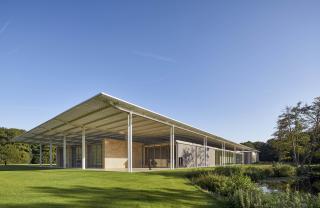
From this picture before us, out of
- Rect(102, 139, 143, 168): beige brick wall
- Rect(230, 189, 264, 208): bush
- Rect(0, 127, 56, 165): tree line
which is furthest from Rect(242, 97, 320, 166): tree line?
Rect(0, 127, 56, 165): tree line

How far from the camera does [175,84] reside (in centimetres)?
2542

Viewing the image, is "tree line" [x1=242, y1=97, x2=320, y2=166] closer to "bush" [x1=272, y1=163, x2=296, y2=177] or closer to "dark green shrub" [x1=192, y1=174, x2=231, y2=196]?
"bush" [x1=272, y1=163, x2=296, y2=177]

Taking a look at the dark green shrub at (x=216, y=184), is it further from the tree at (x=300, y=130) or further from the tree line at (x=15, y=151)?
the tree line at (x=15, y=151)

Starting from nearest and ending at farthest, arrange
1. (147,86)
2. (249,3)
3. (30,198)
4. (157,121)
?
(30,198)
(249,3)
(147,86)
(157,121)

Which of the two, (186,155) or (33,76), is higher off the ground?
(33,76)

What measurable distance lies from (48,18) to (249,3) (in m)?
10.3

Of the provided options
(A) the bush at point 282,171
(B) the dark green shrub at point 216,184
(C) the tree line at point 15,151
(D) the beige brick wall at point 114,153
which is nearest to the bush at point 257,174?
(A) the bush at point 282,171

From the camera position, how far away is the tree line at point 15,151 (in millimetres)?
56900

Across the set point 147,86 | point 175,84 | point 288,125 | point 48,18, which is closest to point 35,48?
point 48,18

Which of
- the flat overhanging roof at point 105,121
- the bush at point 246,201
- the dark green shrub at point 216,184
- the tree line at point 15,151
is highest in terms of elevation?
the flat overhanging roof at point 105,121

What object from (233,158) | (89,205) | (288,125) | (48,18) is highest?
(48,18)

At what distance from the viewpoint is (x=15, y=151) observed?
191ft

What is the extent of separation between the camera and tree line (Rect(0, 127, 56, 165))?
187 ft

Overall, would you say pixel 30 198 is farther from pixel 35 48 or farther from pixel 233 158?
pixel 233 158
